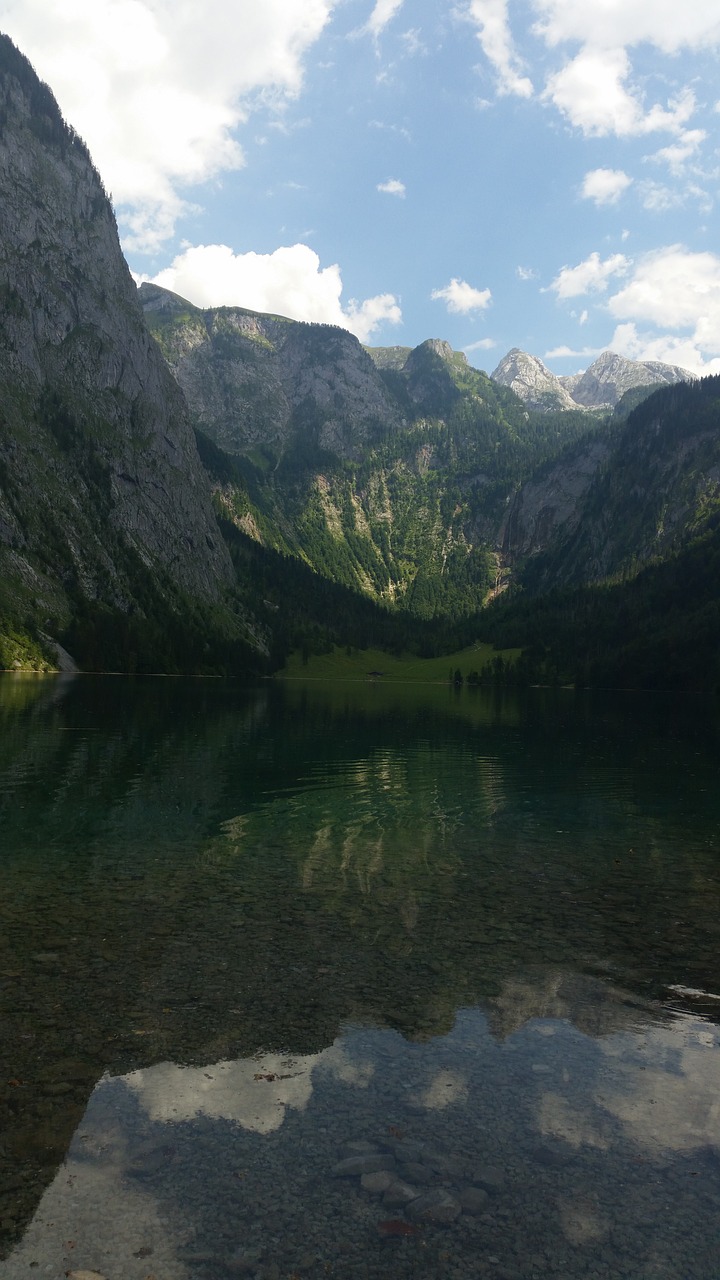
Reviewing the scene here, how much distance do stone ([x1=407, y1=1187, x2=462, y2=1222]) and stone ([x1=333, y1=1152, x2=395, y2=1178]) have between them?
752 millimetres

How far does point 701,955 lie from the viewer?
800 inches

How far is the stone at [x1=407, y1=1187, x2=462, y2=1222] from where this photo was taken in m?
9.48

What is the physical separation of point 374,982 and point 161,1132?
7.21m

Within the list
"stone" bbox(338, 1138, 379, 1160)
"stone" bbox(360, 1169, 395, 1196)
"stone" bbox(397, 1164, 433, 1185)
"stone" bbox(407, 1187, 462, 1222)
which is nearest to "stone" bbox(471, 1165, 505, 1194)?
"stone" bbox(407, 1187, 462, 1222)

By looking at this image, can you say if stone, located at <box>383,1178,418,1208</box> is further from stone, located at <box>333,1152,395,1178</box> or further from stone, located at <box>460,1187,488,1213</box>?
stone, located at <box>460,1187,488,1213</box>

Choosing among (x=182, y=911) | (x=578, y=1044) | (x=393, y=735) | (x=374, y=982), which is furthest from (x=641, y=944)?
(x=393, y=735)

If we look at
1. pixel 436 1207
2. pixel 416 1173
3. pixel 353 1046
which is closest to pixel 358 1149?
pixel 416 1173

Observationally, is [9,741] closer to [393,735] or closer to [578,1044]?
[393,735]

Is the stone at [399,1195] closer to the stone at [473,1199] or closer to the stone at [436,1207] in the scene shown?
the stone at [436,1207]

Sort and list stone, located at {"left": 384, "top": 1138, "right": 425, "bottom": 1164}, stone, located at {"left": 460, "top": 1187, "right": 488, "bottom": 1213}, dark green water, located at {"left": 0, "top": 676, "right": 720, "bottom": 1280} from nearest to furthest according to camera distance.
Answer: dark green water, located at {"left": 0, "top": 676, "right": 720, "bottom": 1280} < stone, located at {"left": 460, "top": 1187, "right": 488, "bottom": 1213} < stone, located at {"left": 384, "top": 1138, "right": 425, "bottom": 1164}

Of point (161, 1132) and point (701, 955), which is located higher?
point (161, 1132)

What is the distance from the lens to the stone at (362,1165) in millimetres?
10320

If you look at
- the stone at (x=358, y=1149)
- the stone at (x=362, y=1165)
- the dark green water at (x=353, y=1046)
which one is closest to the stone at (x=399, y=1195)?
the dark green water at (x=353, y=1046)

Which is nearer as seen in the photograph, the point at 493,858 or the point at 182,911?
the point at 182,911
